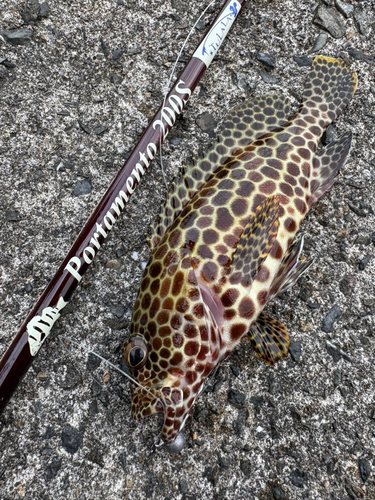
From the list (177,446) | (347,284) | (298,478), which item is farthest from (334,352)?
(177,446)

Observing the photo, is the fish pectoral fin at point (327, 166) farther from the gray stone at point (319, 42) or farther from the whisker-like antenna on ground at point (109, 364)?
the whisker-like antenna on ground at point (109, 364)

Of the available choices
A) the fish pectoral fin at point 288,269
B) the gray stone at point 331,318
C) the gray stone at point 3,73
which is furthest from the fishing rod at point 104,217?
the gray stone at point 331,318

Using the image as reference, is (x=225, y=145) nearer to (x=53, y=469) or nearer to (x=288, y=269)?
(x=288, y=269)

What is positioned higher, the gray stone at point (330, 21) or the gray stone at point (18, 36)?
the gray stone at point (330, 21)

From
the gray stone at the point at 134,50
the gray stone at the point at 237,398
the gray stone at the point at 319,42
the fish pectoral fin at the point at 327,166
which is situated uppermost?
the gray stone at the point at 319,42

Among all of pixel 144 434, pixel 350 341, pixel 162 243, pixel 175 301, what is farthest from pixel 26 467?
pixel 350 341

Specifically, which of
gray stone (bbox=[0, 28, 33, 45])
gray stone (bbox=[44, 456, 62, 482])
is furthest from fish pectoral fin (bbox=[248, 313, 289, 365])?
gray stone (bbox=[0, 28, 33, 45])

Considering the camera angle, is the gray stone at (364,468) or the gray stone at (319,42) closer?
the gray stone at (364,468)
